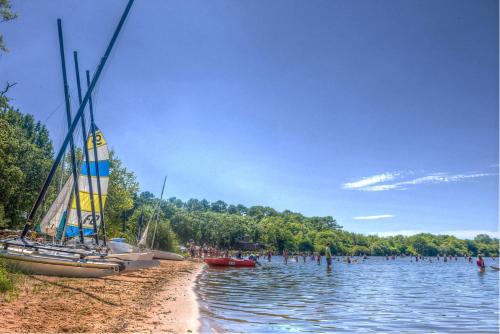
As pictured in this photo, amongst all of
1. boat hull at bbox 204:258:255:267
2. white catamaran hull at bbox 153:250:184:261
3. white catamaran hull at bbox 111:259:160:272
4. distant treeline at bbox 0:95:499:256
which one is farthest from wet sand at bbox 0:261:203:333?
white catamaran hull at bbox 153:250:184:261

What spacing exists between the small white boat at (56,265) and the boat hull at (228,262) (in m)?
Result: 31.9

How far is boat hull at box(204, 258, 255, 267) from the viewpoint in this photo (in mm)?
51781

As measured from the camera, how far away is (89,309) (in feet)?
41.1

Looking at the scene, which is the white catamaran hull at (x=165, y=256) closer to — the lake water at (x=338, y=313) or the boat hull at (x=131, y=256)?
the boat hull at (x=131, y=256)

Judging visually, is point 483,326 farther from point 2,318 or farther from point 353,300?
point 2,318

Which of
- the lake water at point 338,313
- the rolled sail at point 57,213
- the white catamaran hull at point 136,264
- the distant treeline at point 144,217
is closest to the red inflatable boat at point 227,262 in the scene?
the distant treeline at point 144,217

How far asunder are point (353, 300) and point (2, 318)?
1832cm

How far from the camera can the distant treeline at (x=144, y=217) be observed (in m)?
41.4

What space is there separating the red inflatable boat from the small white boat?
3187 cm

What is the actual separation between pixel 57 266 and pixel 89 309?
789 centimetres

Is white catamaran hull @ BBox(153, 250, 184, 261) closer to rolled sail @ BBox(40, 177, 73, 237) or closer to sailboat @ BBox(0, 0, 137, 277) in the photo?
sailboat @ BBox(0, 0, 137, 277)

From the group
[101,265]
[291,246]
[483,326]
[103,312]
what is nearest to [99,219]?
[101,265]

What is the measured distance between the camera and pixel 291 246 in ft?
483

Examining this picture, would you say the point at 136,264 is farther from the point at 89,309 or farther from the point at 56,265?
the point at 89,309
